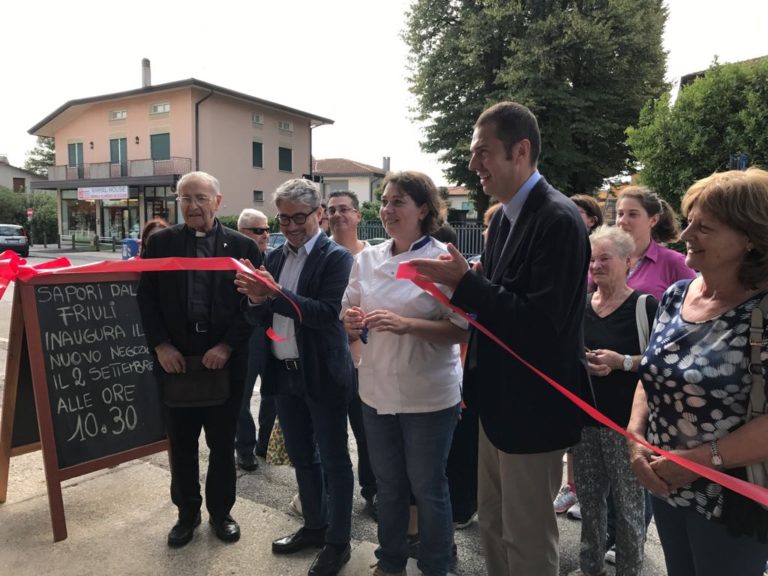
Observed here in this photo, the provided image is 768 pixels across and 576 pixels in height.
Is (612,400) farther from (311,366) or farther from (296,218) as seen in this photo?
(296,218)

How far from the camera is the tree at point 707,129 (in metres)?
9.56

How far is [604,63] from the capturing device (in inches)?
720

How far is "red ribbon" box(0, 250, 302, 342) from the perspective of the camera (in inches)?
106

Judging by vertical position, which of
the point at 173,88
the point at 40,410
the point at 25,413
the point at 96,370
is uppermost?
the point at 173,88

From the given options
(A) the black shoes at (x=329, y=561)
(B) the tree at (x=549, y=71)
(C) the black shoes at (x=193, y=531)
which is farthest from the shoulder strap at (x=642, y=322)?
(B) the tree at (x=549, y=71)

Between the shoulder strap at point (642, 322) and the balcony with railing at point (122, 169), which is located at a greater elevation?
the balcony with railing at point (122, 169)

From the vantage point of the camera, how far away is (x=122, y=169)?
1182 inches

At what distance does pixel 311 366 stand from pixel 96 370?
1622 mm

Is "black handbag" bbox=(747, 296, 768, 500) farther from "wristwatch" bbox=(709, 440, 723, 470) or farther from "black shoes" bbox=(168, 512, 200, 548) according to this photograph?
"black shoes" bbox=(168, 512, 200, 548)

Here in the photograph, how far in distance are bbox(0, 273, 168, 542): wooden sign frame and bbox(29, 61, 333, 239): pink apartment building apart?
26124 millimetres

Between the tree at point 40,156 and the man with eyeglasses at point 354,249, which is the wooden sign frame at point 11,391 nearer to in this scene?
the man with eyeglasses at point 354,249

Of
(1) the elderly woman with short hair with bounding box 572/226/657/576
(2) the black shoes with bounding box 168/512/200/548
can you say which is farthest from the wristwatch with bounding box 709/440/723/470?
(2) the black shoes with bounding box 168/512/200/548

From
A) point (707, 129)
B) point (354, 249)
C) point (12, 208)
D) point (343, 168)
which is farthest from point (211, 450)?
point (343, 168)

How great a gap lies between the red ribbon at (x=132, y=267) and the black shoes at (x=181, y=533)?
3.98ft
